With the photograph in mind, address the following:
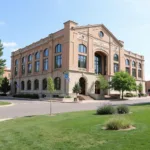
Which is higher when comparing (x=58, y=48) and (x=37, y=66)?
(x=58, y=48)

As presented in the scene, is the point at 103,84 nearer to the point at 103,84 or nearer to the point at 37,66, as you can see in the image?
the point at 103,84

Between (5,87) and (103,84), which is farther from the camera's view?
(5,87)

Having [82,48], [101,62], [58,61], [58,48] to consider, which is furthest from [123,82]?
[58,48]

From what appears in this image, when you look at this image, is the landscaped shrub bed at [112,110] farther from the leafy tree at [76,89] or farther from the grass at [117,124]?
the leafy tree at [76,89]

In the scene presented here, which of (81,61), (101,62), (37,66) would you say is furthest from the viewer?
(37,66)

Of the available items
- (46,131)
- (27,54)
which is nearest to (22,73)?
(27,54)

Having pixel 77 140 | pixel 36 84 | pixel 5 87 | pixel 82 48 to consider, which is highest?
pixel 82 48

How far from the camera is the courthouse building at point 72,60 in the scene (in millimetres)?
45000

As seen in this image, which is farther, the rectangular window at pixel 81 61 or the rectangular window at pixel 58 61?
the rectangular window at pixel 58 61

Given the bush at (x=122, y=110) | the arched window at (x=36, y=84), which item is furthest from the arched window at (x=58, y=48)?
the bush at (x=122, y=110)

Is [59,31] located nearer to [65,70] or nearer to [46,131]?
[65,70]

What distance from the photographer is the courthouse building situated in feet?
148

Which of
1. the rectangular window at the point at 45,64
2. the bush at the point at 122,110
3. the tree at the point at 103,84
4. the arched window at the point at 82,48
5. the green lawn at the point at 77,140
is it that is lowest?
the green lawn at the point at 77,140

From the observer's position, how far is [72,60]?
44656 millimetres
